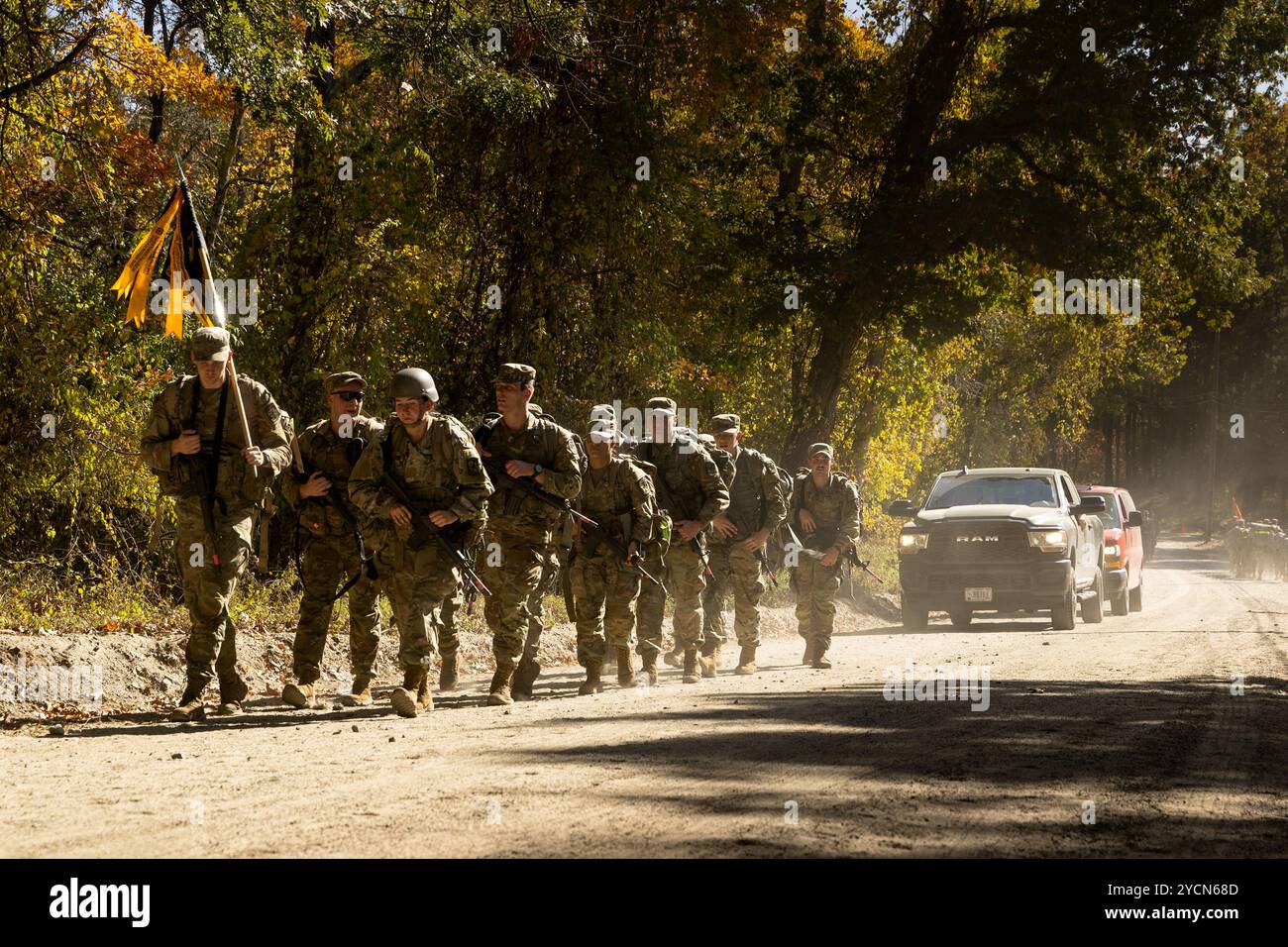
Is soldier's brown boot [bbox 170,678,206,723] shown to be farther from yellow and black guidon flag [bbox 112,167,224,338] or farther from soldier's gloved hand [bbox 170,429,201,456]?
yellow and black guidon flag [bbox 112,167,224,338]

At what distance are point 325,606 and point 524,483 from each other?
1770 millimetres

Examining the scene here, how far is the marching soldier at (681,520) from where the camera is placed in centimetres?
1267

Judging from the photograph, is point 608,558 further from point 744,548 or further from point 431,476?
point 744,548

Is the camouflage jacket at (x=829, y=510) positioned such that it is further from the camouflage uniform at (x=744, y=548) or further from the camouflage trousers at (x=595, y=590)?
the camouflage trousers at (x=595, y=590)

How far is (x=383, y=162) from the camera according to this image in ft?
51.9

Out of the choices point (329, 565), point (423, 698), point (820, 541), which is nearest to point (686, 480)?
point (820, 541)

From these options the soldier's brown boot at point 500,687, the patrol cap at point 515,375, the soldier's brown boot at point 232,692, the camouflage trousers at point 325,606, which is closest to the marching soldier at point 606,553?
the soldier's brown boot at point 500,687

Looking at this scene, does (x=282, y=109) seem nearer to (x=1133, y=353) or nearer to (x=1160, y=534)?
(x=1133, y=353)

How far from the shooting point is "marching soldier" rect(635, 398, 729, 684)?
12.7 m

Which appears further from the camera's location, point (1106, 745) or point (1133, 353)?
point (1133, 353)

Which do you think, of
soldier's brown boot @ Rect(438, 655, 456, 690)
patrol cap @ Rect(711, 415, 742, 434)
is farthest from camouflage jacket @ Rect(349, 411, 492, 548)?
patrol cap @ Rect(711, 415, 742, 434)

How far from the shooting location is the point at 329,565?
10859 millimetres

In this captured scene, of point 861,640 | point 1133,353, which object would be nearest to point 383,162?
point 861,640
